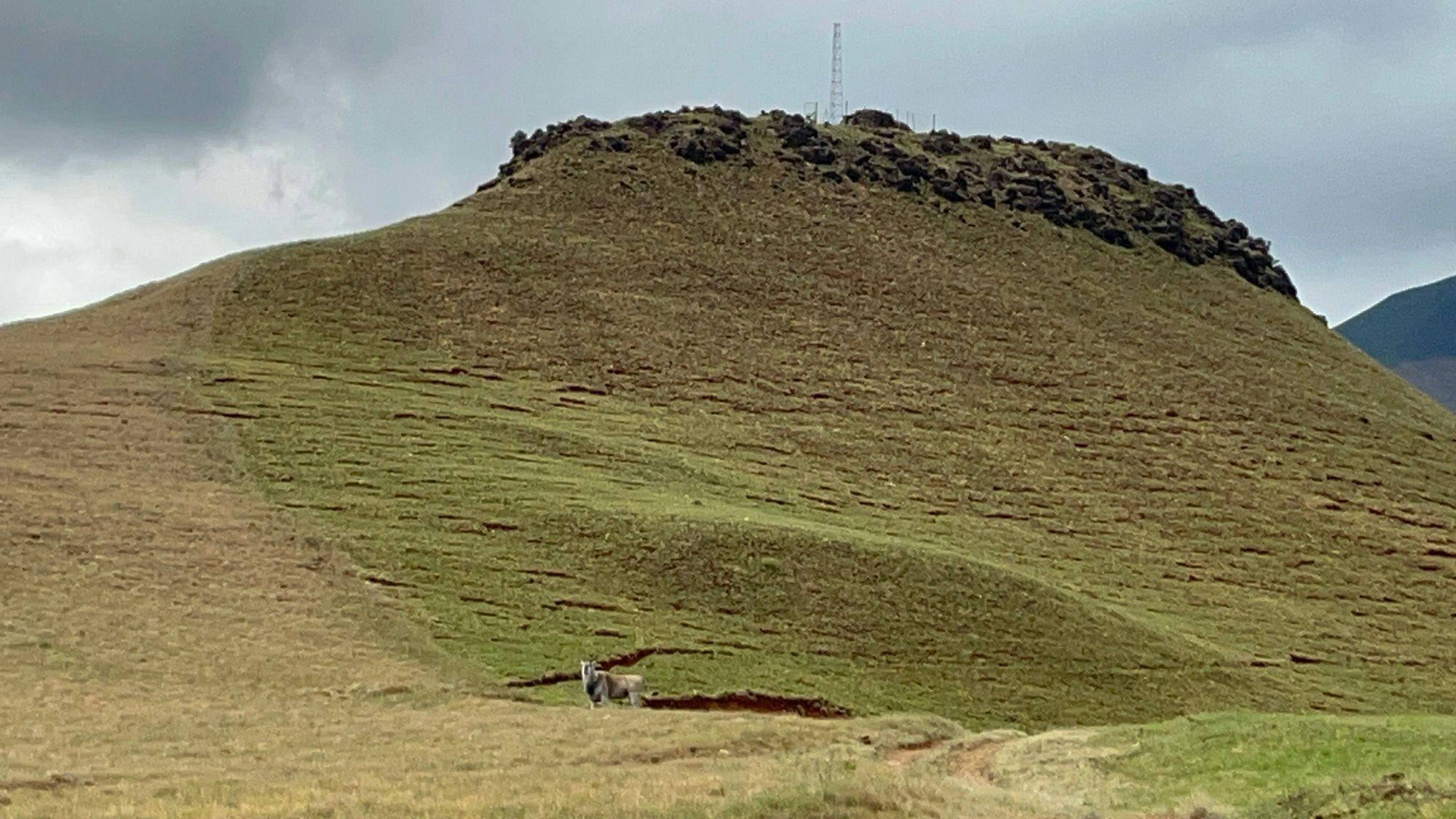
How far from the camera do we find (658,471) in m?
53.8

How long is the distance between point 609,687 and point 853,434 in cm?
3464

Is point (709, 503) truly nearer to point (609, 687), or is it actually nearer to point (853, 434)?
point (853, 434)

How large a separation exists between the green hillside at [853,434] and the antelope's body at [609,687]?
1.90 meters

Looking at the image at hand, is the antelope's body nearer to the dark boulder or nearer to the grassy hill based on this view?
the grassy hill

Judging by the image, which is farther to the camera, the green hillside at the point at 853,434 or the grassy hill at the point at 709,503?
the green hillside at the point at 853,434

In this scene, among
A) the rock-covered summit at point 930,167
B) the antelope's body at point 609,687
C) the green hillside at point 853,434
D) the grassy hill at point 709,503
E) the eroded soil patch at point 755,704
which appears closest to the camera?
the grassy hill at point 709,503

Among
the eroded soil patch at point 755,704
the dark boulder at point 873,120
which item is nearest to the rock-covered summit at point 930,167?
the dark boulder at point 873,120

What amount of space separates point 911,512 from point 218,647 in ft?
91.6

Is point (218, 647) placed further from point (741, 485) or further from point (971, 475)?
point (971, 475)

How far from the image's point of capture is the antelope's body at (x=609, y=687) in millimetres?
30906

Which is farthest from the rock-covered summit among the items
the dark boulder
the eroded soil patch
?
the eroded soil patch

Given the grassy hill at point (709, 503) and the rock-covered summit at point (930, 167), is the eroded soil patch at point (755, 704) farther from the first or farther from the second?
the rock-covered summit at point (930, 167)

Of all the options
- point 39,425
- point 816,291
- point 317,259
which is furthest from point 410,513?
point 816,291

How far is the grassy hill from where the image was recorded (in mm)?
25656
